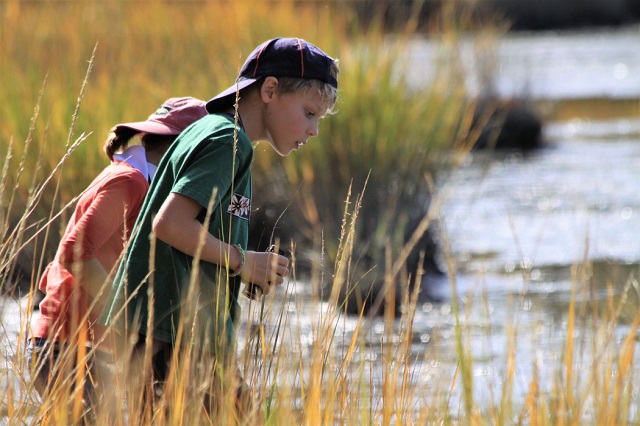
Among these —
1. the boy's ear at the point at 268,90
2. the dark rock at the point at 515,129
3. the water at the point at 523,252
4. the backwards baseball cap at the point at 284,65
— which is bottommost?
the water at the point at 523,252

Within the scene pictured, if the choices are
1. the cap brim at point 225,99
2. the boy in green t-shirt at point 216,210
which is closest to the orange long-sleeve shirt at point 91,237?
the boy in green t-shirt at point 216,210

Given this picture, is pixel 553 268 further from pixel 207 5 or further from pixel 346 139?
pixel 207 5

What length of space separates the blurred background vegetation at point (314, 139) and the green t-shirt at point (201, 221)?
7.85 ft

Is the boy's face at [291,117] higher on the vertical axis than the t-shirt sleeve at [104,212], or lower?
higher

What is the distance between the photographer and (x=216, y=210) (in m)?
2.53

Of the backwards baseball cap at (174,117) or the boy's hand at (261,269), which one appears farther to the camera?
the backwards baseball cap at (174,117)

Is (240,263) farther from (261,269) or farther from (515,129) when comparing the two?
(515,129)

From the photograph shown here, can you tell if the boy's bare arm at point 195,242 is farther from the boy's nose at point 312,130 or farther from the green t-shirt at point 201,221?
the boy's nose at point 312,130

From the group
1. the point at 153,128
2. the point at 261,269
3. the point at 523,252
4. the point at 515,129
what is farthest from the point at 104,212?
the point at 515,129

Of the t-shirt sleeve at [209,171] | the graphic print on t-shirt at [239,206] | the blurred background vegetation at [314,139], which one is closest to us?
the t-shirt sleeve at [209,171]

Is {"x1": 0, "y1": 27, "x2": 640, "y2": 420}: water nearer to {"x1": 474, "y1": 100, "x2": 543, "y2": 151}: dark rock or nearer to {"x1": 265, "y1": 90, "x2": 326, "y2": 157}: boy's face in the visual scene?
{"x1": 474, "y1": 100, "x2": 543, "y2": 151}: dark rock

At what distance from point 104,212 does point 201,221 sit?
341 mm

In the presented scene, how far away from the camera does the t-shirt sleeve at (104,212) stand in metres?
2.72

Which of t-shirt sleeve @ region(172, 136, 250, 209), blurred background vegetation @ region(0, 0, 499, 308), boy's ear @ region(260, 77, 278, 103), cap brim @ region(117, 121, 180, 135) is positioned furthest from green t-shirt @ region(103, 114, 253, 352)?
blurred background vegetation @ region(0, 0, 499, 308)
